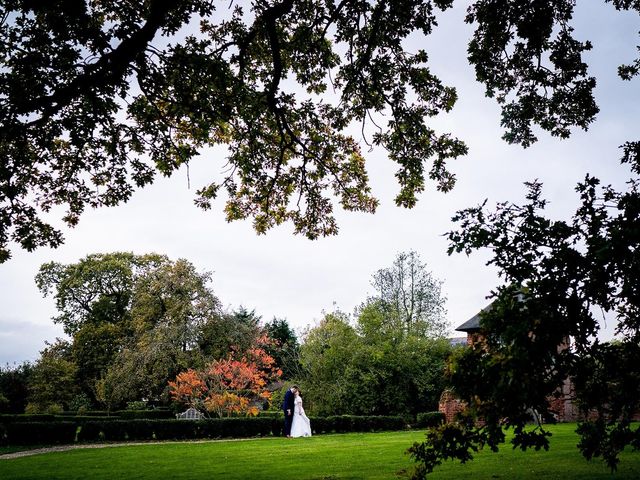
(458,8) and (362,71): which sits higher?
(458,8)

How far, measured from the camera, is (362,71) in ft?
32.6

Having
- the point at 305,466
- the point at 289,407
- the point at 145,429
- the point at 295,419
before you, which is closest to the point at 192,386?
the point at 145,429

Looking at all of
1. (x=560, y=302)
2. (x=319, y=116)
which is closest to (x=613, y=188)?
(x=560, y=302)

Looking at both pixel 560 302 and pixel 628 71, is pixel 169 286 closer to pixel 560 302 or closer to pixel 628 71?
pixel 628 71

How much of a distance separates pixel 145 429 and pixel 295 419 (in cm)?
642

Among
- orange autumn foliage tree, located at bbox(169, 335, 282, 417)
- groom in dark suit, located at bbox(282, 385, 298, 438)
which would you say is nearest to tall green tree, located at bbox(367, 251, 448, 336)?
orange autumn foliage tree, located at bbox(169, 335, 282, 417)

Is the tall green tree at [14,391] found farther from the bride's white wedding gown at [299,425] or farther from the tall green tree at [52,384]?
the bride's white wedding gown at [299,425]

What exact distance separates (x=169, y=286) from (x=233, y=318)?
4.63 meters

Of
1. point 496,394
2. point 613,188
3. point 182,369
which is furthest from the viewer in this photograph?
point 182,369

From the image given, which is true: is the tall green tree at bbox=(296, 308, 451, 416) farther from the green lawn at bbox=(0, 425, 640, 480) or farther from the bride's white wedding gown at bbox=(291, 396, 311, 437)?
the green lawn at bbox=(0, 425, 640, 480)

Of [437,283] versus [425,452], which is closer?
[425,452]

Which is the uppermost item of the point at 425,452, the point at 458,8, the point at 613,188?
the point at 458,8

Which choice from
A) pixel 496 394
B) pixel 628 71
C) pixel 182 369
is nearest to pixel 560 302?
pixel 496 394

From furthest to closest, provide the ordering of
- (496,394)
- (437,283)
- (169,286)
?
(437,283) < (169,286) < (496,394)
